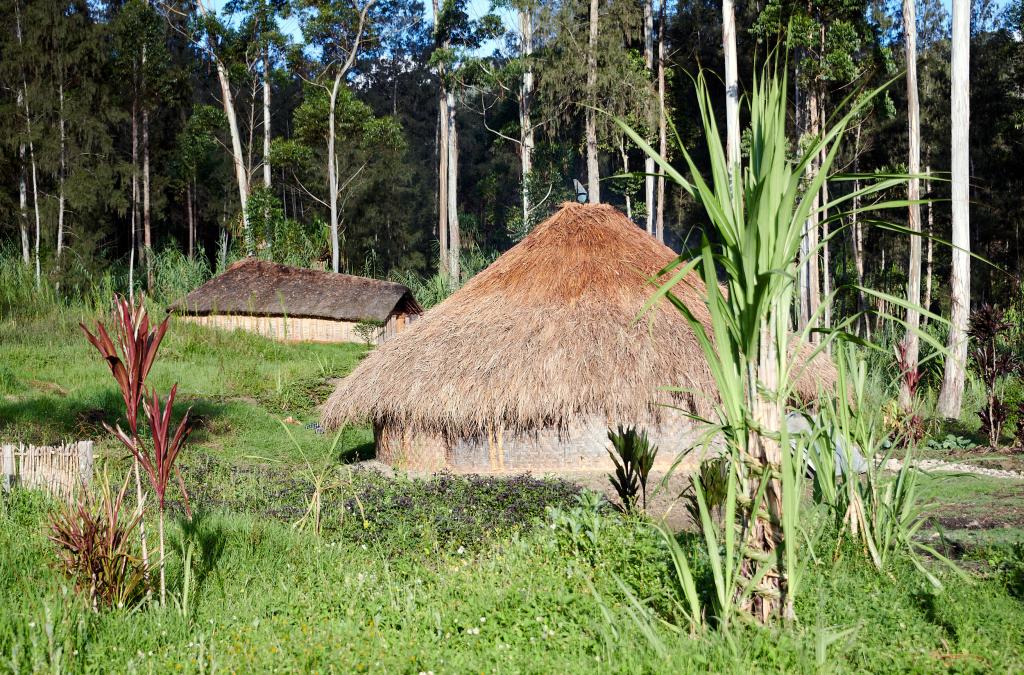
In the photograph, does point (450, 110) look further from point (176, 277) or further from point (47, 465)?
point (47, 465)

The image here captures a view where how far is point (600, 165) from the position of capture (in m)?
36.5

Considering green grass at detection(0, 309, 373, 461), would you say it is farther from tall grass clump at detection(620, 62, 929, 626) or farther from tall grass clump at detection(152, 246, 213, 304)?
tall grass clump at detection(620, 62, 929, 626)

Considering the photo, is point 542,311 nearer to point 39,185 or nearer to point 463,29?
point 463,29

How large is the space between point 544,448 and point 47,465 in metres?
4.87

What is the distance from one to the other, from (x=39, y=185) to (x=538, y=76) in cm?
1603

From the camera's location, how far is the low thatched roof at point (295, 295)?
881 inches

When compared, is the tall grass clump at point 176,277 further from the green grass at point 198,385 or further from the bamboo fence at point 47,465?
the bamboo fence at point 47,465

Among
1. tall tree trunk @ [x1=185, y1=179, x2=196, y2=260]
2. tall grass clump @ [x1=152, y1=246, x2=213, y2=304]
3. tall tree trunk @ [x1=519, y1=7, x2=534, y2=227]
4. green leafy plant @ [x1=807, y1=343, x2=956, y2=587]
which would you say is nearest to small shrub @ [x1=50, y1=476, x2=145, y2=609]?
green leafy plant @ [x1=807, y1=343, x2=956, y2=587]

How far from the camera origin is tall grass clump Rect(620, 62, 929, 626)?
3168 millimetres

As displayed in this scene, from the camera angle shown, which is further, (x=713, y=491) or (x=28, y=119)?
(x=28, y=119)

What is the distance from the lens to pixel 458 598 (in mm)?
4820

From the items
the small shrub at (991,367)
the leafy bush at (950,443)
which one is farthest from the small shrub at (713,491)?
the small shrub at (991,367)

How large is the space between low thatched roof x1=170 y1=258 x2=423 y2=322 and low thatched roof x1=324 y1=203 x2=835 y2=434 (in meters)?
11.8

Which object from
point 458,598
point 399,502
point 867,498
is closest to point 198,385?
point 399,502
